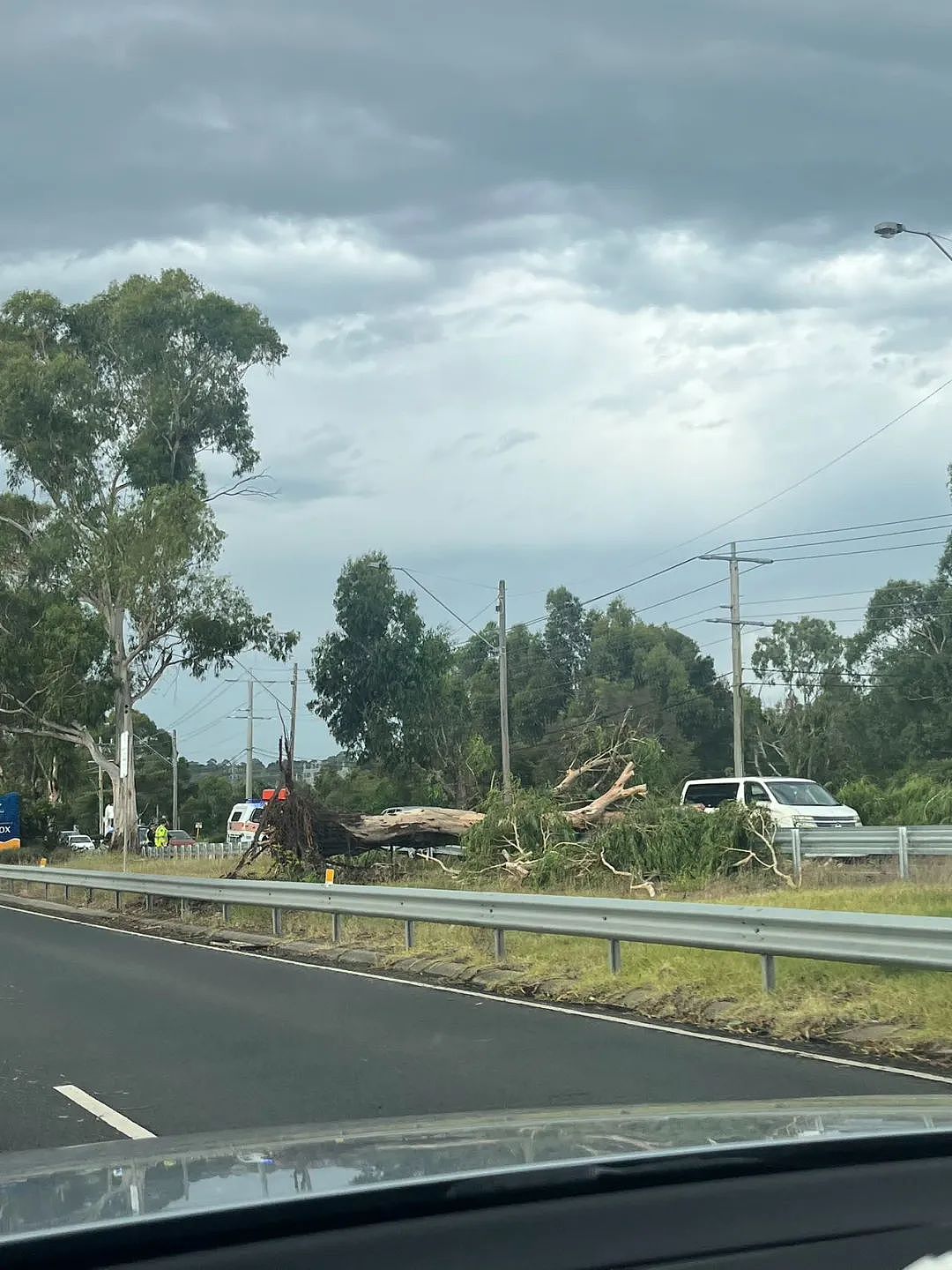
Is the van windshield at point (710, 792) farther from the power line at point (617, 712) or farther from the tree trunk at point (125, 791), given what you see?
the power line at point (617, 712)

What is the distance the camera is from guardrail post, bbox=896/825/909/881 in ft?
72.4

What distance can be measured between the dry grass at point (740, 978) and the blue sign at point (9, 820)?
28.7 meters

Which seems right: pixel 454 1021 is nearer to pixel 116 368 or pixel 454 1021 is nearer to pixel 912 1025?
pixel 912 1025

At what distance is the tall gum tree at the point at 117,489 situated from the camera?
152 ft

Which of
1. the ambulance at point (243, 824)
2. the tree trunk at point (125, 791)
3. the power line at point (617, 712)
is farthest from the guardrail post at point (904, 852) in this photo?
the power line at point (617, 712)

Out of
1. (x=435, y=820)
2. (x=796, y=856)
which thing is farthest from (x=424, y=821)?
(x=796, y=856)

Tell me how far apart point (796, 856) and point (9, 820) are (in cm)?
2953

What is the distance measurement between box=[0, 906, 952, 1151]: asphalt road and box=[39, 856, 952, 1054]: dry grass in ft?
2.25

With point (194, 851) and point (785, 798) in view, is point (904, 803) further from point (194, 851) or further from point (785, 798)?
point (194, 851)

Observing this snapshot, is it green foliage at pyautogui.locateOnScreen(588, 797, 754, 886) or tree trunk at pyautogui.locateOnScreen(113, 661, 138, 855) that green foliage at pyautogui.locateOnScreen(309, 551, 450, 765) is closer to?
tree trunk at pyautogui.locateOnScreen(113, 661, 138, 855)

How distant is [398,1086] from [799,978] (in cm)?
442

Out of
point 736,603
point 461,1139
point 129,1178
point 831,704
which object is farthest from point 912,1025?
point 831,704

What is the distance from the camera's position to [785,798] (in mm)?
28188

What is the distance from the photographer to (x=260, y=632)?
48500 millimetres
